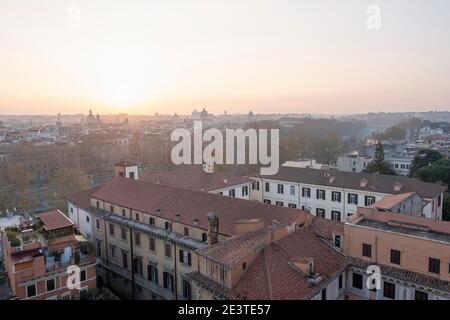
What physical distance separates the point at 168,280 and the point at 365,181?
54.2 ft

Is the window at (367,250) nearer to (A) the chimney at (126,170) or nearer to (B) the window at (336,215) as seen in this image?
(B) the window at (336,215)

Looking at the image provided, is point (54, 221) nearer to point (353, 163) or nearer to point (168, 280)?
point (168, 280)

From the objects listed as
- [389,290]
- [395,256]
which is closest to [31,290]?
[389,290]

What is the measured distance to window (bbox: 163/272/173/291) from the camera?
19.3 m

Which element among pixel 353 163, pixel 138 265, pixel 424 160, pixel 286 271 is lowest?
pixel 138 265

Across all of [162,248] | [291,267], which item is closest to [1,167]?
[162,248]

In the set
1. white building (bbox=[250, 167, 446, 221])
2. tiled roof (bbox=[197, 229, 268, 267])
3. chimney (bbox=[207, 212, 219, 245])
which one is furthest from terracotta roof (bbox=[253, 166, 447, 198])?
tiled roof (bbox=[197, 229, 268, 267])

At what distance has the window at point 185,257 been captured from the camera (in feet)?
59.4

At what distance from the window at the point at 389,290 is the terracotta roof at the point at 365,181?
13283 mm

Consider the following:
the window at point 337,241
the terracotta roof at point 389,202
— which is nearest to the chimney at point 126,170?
the window at point 337,241

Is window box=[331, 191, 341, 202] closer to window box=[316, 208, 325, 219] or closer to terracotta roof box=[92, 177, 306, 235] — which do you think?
window box=[316, 208, 325, 219]

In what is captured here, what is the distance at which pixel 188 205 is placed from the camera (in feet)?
65.4

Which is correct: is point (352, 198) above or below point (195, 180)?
below
